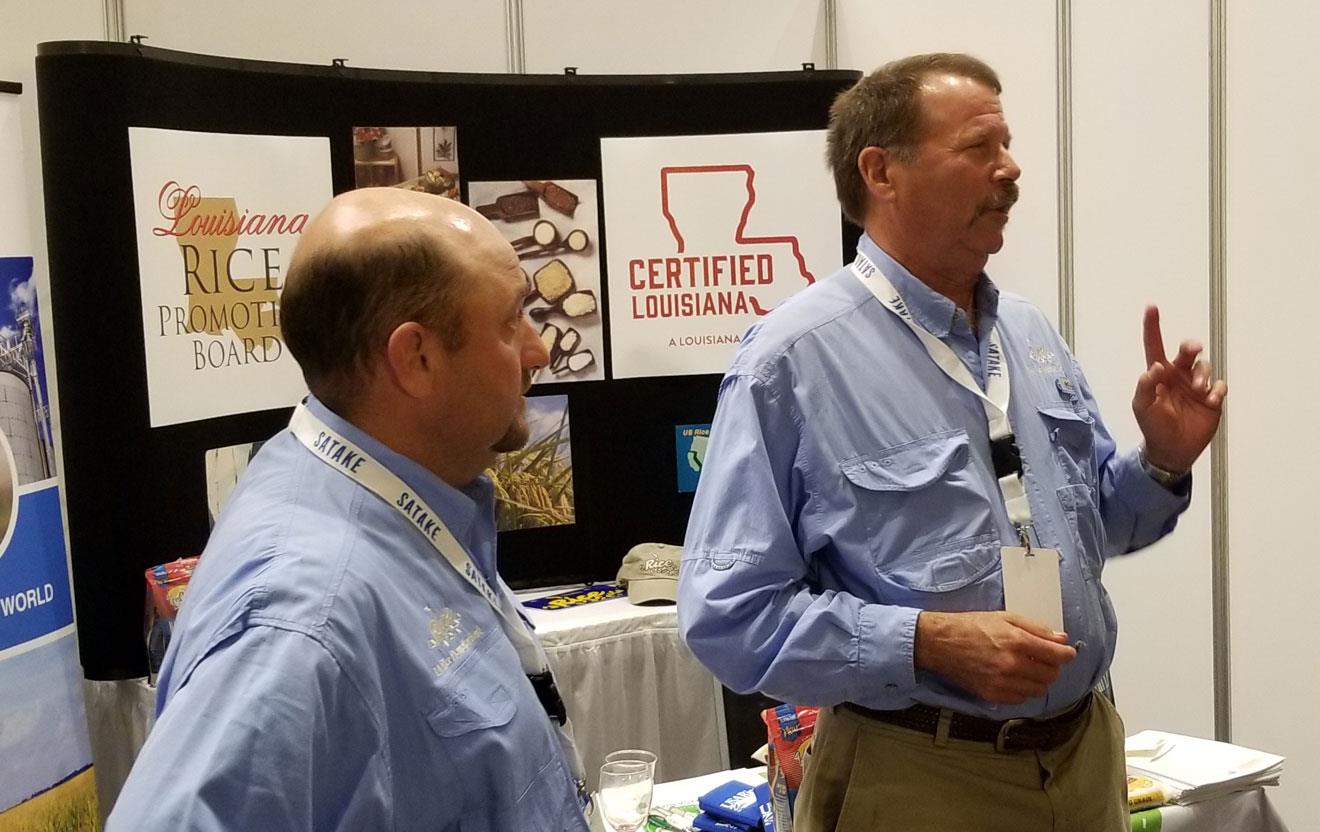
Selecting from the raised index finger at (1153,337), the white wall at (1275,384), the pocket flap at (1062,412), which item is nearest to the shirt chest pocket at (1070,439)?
the pocket flap at (1062,412)

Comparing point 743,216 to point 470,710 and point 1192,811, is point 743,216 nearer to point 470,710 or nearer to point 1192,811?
point 1192,811

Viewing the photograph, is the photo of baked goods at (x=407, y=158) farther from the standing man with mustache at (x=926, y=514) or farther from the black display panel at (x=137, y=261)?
the standing man with mustache at (x=926, y=514)

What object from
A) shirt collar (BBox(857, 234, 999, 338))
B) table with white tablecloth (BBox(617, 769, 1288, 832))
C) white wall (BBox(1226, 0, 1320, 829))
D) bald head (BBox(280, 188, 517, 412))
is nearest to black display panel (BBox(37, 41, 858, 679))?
white wall (BBox(1226, 0, 1320, 829))

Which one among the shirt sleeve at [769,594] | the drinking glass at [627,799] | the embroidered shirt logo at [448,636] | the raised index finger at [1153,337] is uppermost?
the raised index finger at [1153,337]

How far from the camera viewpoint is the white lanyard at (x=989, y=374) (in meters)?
1.88

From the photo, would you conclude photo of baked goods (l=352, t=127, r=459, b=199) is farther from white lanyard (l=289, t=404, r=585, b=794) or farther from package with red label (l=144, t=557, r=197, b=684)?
white lanyard (l=289, t=404, r=585, b=794)

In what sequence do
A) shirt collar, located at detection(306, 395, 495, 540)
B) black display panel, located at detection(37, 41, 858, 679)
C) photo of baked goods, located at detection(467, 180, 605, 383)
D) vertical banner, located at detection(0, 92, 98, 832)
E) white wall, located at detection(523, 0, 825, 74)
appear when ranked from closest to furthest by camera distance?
shirt collar, located at detection(306, 395, 495, 540) < vertical banner, located at detection(0, 92, 98, 832) < black display panel, located at detection(37, 41, 858, 679) < photo of baked goods, located at detection(467, 180, 605, 383) < white wall, located at detection(523, 0, 825, 74)

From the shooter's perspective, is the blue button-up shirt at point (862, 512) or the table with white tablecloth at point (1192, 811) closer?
the blue button-up shirt at point (862, 512)

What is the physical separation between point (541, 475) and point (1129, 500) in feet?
7.49

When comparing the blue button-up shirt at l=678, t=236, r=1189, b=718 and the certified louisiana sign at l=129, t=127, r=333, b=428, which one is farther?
the certified louisiana sign at l=129, t=127, r=333, b=428

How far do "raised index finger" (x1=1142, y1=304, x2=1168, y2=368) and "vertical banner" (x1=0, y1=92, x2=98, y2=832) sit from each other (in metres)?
2.16

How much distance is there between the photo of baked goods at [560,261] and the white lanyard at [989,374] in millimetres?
2121

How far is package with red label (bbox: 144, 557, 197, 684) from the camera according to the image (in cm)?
309

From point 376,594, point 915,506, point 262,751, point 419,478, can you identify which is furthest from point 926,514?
point 262,751
